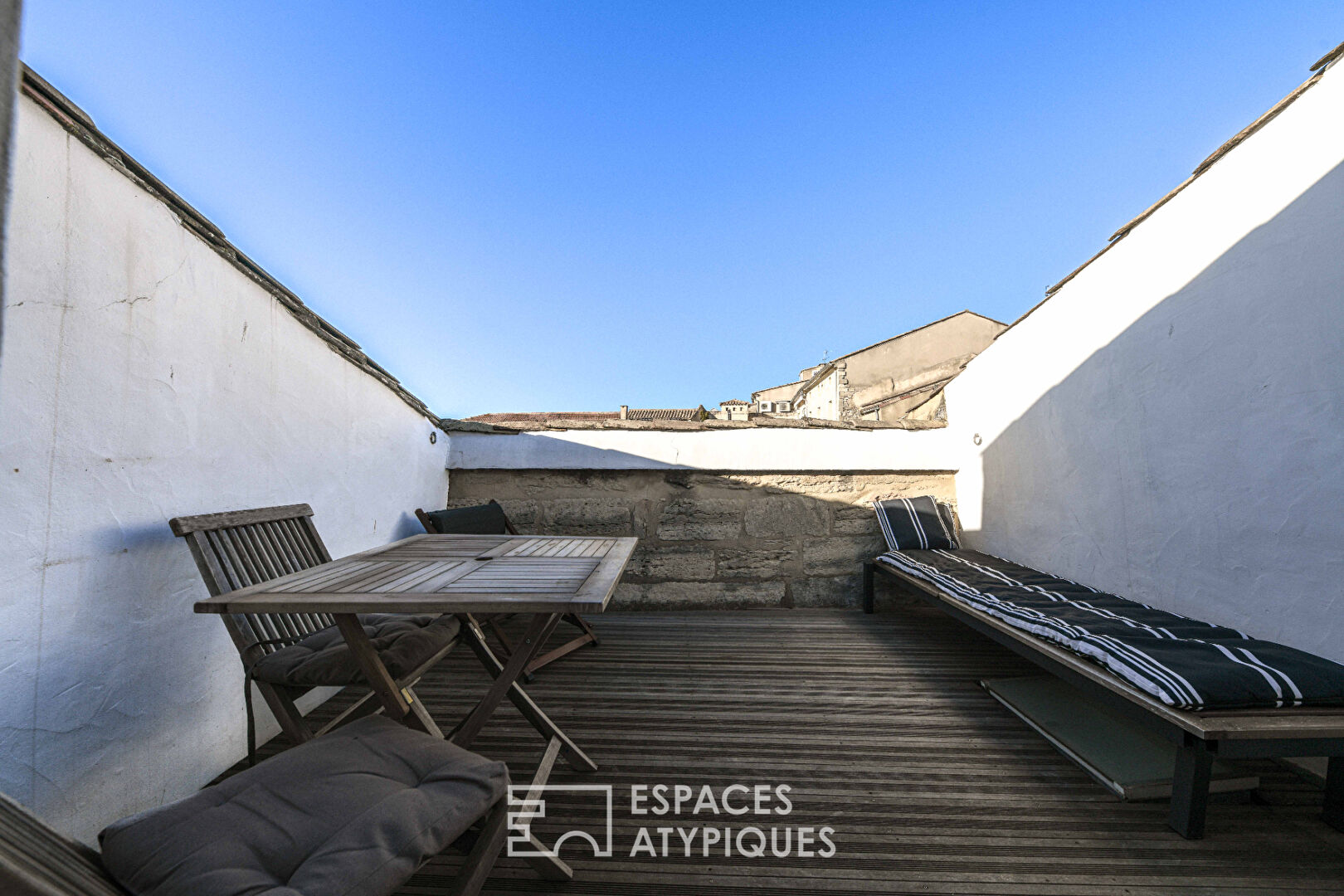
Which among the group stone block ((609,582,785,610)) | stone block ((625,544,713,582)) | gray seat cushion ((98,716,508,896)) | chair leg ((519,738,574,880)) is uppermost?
gray seat cushion ((98,716,508,896))

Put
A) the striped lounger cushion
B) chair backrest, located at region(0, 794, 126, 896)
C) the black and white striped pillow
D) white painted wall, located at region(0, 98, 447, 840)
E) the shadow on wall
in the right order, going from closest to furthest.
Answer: chair backrest, located at region(0, 794, 126, 896) → white painted wall, located at region(0, 98, 447, 840) → the striped lounger cushion → the shadow on wall → the black and white striped pillow

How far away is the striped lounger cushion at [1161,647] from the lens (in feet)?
5.36

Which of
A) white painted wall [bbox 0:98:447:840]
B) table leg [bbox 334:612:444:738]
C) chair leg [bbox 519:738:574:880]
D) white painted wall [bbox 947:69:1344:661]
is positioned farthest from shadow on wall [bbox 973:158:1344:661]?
white painted wall [bbox 0:98:447:840]

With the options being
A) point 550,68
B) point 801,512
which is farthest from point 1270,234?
point 550,68

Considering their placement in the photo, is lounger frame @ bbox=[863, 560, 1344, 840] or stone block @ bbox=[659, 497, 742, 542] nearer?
lounger frame @ bbox=[863, 560, 1344, 840]

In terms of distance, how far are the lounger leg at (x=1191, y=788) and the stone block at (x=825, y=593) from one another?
2745 mm

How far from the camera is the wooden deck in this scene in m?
1.51

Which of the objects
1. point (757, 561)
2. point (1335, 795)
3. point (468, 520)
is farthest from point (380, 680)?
point (757, 561)

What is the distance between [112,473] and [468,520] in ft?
6.89

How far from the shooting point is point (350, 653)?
5.62 ft

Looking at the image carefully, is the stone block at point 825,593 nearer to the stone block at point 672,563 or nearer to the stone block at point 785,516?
the stone block at point 785,516

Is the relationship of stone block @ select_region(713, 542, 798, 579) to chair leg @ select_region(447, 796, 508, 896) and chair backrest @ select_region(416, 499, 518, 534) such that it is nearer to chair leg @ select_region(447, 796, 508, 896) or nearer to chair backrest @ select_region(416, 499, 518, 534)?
chair backrest @ select_region(416, 499, 518, 534)

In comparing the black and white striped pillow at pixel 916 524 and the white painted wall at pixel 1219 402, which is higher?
the white painted wall at pixel 1219 402

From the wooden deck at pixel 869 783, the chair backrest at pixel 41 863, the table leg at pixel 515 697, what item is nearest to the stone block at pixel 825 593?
the wooden deck at pixel 869 783
